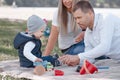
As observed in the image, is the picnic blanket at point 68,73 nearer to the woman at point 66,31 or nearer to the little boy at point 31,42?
the little boy at point 31,42

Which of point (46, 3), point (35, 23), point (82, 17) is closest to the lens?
point (82, 17)

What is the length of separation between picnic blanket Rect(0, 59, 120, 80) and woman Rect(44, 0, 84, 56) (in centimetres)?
48

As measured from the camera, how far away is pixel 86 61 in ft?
15.8

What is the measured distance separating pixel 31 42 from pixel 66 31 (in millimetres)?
720

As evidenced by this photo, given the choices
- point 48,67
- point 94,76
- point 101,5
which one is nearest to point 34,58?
point 48,67

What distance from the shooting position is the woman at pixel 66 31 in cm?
571

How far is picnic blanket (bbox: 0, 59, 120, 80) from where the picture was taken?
461 centimetres

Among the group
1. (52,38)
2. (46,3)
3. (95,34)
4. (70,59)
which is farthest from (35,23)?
(46,3)

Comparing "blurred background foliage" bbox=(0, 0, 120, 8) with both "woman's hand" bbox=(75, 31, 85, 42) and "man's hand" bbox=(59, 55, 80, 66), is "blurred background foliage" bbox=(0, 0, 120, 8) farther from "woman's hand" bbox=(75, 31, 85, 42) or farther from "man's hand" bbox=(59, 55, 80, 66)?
"man's hand" bbox=(59, 55, 80, 66)

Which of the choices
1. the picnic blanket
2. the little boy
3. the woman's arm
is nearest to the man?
the picnic blanket

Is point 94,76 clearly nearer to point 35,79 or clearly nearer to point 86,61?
point 86,61

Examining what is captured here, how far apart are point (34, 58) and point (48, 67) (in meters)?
0.18

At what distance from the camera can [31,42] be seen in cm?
525

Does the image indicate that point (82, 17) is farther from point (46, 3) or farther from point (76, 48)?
point (46, 3)
